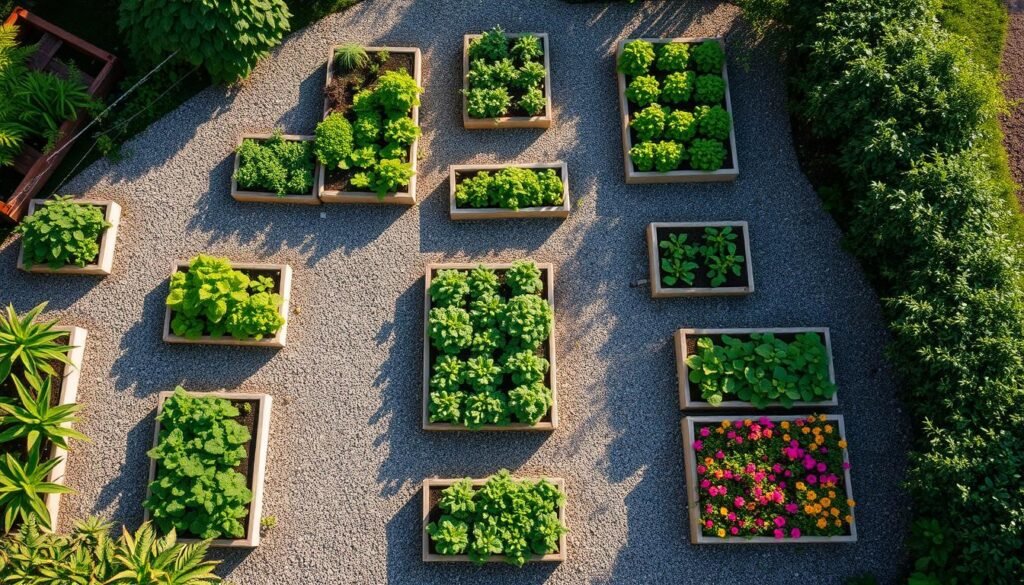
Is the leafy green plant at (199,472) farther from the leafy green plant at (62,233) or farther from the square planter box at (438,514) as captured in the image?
the leafy green plant at (62,233)

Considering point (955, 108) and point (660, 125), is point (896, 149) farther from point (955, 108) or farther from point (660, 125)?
point (660, 125)

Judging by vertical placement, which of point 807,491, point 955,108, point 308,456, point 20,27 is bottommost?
point 807,491

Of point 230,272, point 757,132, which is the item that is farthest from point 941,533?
point 230,272

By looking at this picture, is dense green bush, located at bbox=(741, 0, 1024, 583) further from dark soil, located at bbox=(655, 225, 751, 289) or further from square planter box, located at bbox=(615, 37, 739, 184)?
dark soil, located at bbox=(655, 225, 751, 289)

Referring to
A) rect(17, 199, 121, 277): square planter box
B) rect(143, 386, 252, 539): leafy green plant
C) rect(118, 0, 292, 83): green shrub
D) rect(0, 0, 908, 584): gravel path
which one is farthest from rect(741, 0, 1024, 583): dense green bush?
rect(17, 199, 121, 277): square planter box

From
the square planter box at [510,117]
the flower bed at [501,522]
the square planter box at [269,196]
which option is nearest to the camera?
the flower bed at [501,522]

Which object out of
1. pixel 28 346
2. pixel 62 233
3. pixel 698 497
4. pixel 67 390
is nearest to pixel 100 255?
pixel 62 233

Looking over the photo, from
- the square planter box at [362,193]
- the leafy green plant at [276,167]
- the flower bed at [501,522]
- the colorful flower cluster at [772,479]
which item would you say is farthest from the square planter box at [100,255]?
the colorful flower cluster at [772,479]
